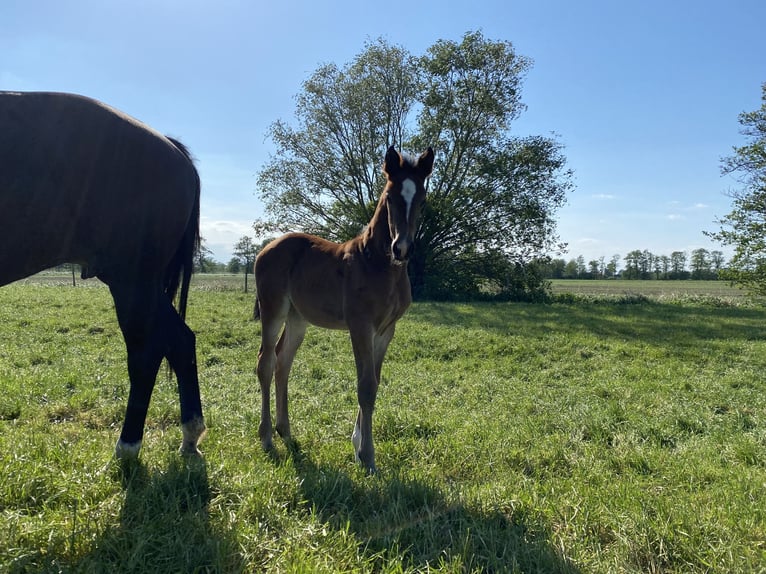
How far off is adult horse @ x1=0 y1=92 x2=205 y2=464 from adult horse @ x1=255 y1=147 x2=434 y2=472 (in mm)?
979

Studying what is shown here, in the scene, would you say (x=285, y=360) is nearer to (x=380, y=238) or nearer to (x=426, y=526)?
(x=380, y=238)

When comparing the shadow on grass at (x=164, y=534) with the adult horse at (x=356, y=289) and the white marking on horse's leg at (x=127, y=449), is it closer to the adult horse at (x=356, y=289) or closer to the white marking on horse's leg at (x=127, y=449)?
the white marking on horse's leg at (x=127, y=449)

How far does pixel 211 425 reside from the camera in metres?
4.43

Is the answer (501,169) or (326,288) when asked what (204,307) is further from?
(501,169)

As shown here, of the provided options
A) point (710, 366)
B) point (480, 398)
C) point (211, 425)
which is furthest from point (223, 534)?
point (710, 366)

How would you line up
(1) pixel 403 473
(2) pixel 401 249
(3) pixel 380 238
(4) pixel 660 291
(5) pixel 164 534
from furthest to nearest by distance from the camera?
(4) pixel 660 291 < (3) pixel 380 238 < (1) pixel 403 473 < (2) pixel 401 249 < (5) pixel 164 534

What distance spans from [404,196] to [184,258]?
1879 millimetres

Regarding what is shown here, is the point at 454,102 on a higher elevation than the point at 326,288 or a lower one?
higher

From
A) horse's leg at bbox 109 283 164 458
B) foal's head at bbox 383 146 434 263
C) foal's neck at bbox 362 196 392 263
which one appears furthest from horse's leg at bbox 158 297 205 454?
foal's head at bbox 383 146 434 263

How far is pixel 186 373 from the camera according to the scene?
333 centimetres

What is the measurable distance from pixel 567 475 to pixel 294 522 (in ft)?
7.53

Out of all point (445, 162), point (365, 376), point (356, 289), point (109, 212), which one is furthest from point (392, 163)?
point (445, 162)

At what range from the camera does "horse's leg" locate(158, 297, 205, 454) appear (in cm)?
324

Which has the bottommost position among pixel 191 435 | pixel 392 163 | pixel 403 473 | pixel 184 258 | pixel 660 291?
pixel 403 473
